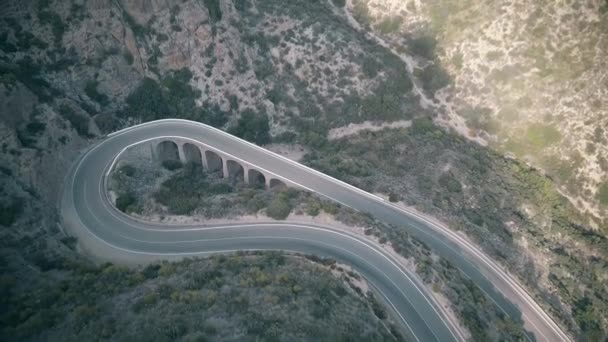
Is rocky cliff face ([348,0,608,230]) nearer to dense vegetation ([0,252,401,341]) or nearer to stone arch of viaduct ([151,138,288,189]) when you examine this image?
stone arch of viaduct ([151,138,288,189])

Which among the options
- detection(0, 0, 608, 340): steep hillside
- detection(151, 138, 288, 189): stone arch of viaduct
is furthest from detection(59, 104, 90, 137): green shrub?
detection(151, 138, 288, 189): stone arch of viaduct

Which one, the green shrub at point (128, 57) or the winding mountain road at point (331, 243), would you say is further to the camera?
the green shrub at point (128, 57)

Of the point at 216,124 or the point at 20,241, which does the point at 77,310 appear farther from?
the point at 216,124

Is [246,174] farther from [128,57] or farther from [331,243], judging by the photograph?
[128,57]

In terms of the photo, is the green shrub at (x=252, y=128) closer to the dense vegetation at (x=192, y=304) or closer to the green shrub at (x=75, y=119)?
the green shrub at (x=75, y=119)

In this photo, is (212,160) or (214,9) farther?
(214,9)

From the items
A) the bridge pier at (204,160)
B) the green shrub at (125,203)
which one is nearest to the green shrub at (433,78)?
the bridge pier at (204,160)

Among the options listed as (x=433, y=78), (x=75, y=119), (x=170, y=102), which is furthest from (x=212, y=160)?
(x=433, y=78)
